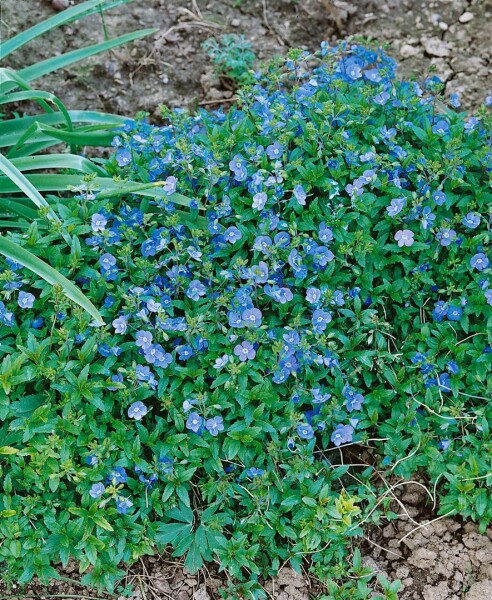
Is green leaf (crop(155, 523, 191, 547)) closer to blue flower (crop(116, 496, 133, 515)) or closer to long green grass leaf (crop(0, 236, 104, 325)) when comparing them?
blue flower (crop(116, 496, 133, 515))

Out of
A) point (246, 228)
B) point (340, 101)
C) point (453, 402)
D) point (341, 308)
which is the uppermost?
point (340, 101)

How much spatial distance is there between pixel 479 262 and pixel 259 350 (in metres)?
0.88

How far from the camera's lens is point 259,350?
2510 mm

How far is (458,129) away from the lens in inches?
111

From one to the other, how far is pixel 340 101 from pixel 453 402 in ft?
4.07

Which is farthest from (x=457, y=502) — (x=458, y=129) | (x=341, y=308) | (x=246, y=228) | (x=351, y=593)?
(x=458, y=129)

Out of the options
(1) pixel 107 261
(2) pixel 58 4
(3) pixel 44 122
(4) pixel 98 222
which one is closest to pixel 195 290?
(1) pixel 107 261

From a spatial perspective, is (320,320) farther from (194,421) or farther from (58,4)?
(58,4)

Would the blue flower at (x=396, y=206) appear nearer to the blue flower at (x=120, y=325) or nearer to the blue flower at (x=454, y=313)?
the blue flower at (x=454, y=313)

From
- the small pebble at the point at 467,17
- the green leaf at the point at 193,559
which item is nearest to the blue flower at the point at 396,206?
the green leaf at the point at 193,559

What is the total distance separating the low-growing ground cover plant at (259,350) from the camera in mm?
2393

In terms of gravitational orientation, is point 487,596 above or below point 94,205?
below

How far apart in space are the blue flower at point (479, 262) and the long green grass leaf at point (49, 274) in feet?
4.43

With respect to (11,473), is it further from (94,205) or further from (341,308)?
(341,308)
